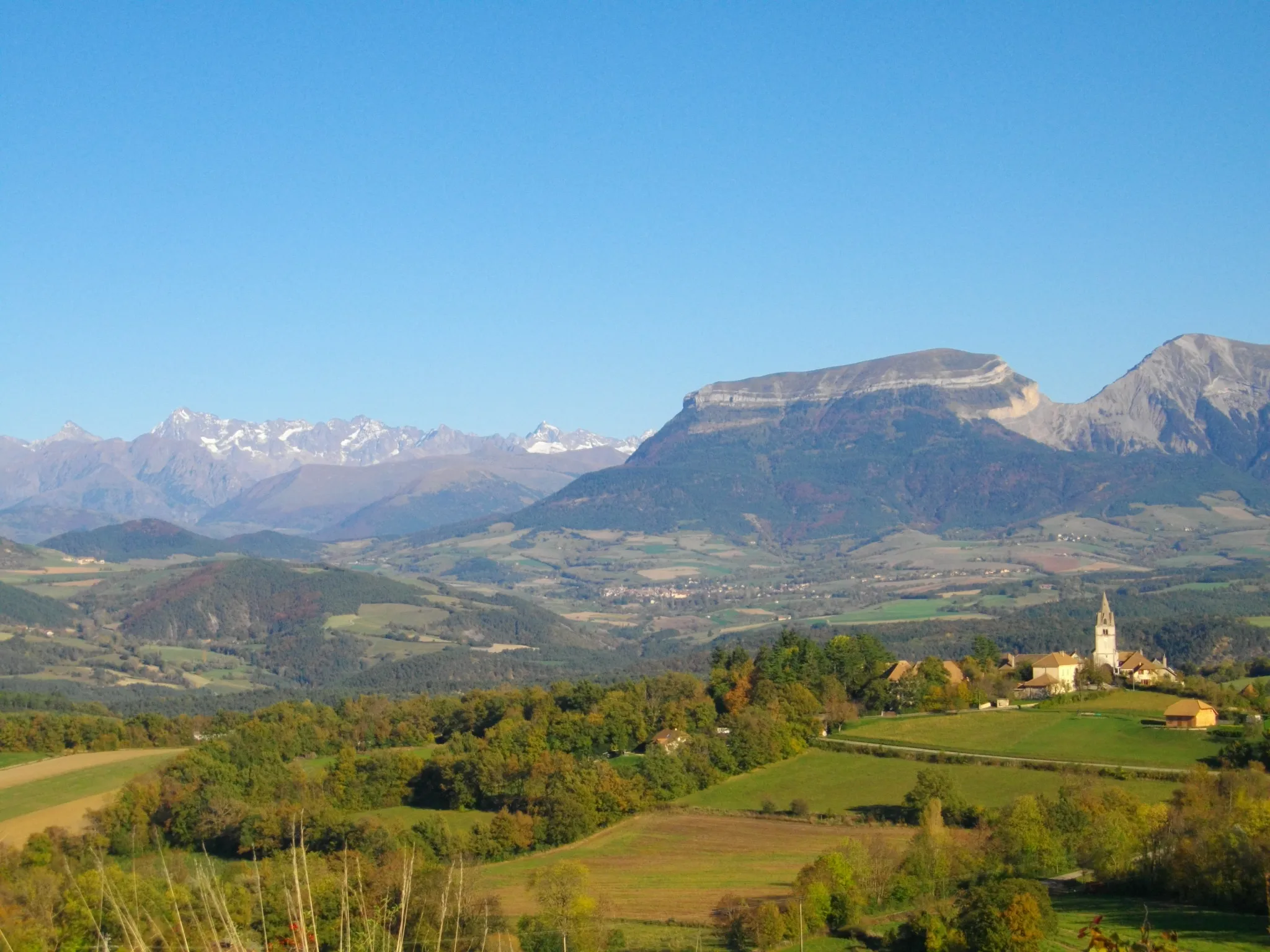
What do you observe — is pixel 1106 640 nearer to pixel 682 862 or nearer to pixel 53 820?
pixel 682 862

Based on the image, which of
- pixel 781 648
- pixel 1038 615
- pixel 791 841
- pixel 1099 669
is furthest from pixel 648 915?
pixel 1038 615

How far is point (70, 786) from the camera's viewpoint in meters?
74.8

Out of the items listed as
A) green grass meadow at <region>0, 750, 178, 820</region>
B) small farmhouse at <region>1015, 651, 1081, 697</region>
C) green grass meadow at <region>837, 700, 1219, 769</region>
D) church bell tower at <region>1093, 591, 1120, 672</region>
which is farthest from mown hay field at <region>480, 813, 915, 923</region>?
church bell tower at <region>1093, 591, 1120, 672</region>

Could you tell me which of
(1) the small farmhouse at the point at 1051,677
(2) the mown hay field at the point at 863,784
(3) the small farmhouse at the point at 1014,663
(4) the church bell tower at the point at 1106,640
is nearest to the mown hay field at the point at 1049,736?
(2) the mown hay field at the point at 863,784

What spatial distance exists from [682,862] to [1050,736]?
82.4ft

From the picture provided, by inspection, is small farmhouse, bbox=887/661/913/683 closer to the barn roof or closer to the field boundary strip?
the field boundary strip

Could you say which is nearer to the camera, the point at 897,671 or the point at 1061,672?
the point at 1061,672

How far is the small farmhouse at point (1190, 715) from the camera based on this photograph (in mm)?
71562

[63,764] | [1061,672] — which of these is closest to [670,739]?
[1061,672]

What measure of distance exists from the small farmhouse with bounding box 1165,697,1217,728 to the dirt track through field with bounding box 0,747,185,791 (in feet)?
178

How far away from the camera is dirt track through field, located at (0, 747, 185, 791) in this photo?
256 ft

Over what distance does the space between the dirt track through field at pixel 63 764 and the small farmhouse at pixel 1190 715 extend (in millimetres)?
54173

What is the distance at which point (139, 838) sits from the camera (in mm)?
63562

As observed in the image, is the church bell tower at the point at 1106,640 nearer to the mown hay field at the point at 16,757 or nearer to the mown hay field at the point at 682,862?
the mown hay field at the point at 682,862
